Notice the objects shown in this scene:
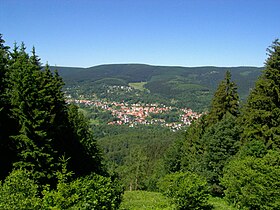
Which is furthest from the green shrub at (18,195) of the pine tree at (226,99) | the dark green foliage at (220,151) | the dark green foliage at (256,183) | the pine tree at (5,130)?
the pine tree at (226,99)

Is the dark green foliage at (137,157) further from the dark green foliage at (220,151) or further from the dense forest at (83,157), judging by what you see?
the dense forest at (83,157)

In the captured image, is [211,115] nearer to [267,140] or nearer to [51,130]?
[267,140]

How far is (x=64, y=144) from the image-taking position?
24.6 m

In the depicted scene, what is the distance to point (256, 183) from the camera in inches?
655

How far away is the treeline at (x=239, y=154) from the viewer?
17062 millimetres

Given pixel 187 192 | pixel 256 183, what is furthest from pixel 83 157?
pixel 256 183

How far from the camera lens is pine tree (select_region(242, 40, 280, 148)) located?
23.0 metres

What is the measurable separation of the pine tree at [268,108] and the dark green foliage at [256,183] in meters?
4.22

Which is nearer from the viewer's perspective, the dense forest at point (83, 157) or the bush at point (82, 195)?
the bush at point (82, 195)

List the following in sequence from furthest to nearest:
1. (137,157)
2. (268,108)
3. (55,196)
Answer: (137,157) → (268,108) → (55,196)

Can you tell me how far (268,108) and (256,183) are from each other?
9.24m

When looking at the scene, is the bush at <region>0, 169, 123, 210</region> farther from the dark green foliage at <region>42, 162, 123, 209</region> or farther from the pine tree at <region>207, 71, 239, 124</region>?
the pine tree at <region>207, 71, 239, 124</region>

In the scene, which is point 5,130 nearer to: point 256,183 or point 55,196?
point 55,196

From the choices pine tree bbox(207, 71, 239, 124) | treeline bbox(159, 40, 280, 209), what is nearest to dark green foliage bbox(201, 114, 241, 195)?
treeline bbox(159, 40, 280, 209)
